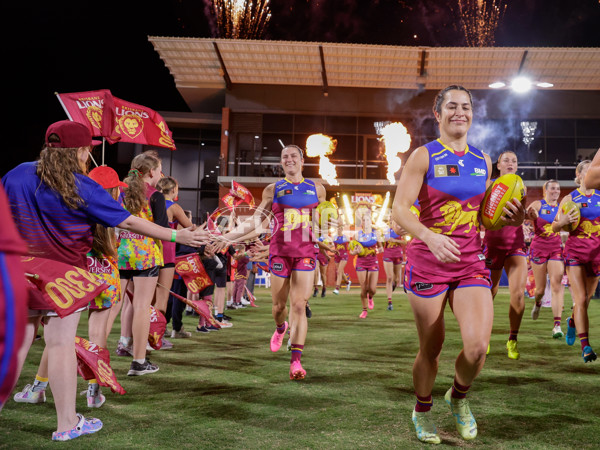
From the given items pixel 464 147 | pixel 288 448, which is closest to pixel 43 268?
pixel 288 448

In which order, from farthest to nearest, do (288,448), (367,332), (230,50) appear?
(230,50), (367,332), (288,448)

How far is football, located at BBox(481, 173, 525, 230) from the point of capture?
3.82m

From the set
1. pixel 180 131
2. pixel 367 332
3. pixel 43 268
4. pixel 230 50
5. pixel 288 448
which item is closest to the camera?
pixel 43 268

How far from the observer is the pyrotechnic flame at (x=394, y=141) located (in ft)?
102

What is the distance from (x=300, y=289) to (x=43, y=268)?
3473mm

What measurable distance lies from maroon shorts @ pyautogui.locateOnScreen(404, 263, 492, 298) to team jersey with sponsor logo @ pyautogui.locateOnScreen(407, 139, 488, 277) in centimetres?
4

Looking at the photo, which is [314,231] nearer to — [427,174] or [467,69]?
[427,174]

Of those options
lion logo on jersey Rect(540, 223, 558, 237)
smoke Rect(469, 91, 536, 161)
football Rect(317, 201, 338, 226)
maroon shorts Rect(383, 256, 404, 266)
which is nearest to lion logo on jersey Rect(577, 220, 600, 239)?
lion logo on jersey Rect(540, 223, 558, 237)

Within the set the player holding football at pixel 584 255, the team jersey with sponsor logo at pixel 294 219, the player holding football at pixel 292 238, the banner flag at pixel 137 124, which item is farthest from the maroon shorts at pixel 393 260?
the team jersey with sponsor logo at pixel 294 219

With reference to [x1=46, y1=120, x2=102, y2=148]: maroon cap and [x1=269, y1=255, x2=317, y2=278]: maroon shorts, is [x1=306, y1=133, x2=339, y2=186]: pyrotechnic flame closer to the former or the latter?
[x1=269, y1=255, x2=317, y2=278]: maroon shorts

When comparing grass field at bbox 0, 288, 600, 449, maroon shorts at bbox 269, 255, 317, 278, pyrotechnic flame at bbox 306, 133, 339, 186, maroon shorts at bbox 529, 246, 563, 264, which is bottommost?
grass field at bbox 0, 288, 600, 449

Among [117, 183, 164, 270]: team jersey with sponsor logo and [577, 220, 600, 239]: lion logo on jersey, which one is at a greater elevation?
[577, 220, 600, 239]: lion logo on jersey

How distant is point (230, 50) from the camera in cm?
2848

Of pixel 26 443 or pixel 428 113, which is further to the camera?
pixel 428 113
